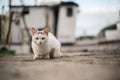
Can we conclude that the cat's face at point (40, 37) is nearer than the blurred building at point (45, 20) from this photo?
Yes

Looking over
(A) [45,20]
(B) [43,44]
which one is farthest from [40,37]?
(A) [45,20]

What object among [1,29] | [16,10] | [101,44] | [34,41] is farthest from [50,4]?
[34,41]

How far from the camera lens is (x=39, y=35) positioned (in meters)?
5.18

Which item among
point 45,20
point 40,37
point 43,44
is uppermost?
point 40,37

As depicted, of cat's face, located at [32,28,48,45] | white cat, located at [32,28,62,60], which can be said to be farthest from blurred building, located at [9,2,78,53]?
cat's face, located at [32,28,48,45]

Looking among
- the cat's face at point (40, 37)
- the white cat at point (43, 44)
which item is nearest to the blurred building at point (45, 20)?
the white cat at point (43, 44)

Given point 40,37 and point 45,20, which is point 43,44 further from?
point 45,20

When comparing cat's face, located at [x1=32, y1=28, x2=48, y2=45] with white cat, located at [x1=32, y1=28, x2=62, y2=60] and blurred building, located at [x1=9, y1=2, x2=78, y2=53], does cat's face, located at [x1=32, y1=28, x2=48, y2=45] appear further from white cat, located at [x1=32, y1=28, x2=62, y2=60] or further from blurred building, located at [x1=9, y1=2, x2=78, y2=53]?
blurred building, located at [x1=9, y1=2, x2=78, y2=53]

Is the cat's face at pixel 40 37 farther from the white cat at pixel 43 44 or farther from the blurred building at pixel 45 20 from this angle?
the blurred building at pixel 45 20

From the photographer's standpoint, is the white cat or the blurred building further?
the blurred building

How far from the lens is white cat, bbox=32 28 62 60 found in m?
5.18

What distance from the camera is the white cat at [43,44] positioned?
17.0 ft

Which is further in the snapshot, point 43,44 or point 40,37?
point 43,44

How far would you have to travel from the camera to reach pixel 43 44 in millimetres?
5316
